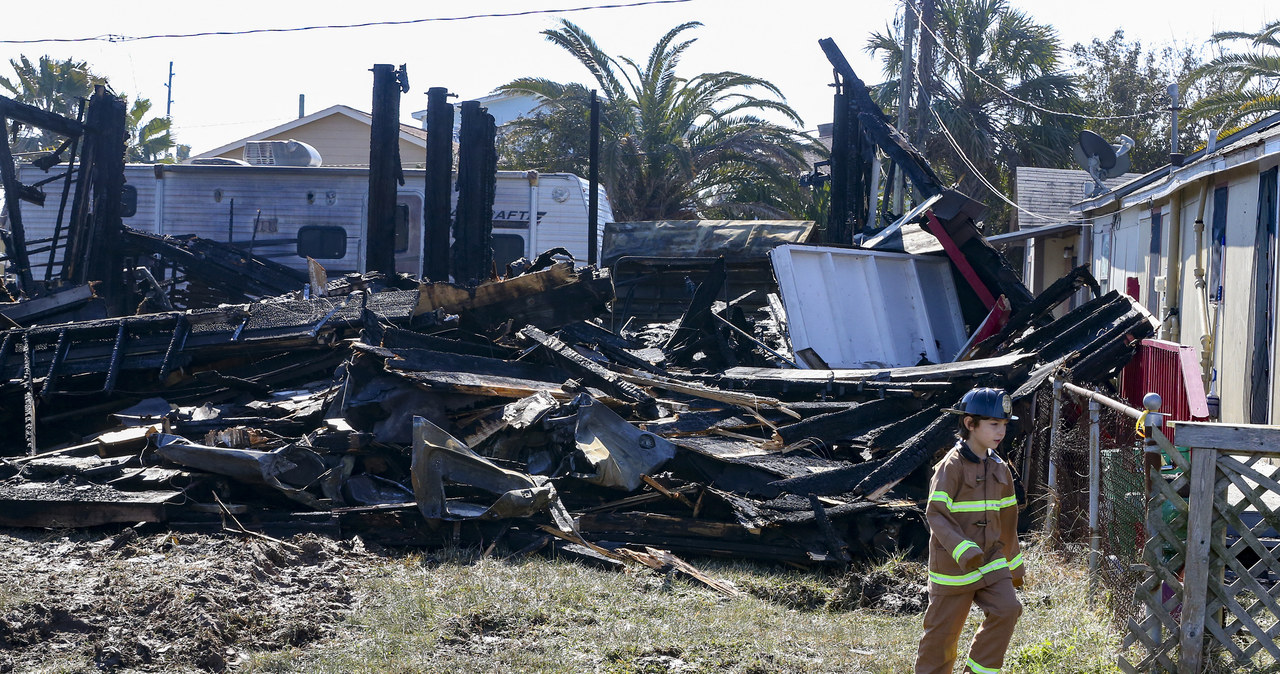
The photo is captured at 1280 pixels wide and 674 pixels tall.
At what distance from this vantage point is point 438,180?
14328 mm

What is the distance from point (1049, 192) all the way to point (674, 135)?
26.9 ft

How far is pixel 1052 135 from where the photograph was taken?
2597 centimetres

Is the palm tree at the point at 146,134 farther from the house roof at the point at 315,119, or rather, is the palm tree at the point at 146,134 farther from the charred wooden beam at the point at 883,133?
the charred wooden beam at the point at 883,133

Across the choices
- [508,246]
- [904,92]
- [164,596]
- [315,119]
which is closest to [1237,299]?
[164,596]

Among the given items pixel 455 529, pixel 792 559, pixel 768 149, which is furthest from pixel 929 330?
pixel 768 149

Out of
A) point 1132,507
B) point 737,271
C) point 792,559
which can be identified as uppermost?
point 737,271

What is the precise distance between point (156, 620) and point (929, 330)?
9725 millimetres

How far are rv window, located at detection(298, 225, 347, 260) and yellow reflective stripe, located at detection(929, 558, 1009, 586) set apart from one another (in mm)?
14794

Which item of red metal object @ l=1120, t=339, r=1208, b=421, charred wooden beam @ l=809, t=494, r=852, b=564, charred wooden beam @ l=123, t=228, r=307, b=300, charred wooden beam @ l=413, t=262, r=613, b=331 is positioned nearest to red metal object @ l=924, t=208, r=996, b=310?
red metal object @ l=1120, t=339, r=1208, b=421

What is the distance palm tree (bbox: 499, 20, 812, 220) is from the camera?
24000mm

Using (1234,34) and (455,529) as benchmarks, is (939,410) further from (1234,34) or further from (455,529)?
(1234,34)

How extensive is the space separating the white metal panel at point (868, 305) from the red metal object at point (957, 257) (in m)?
0.36

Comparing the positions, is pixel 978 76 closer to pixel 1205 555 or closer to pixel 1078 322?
pixel 1078 322

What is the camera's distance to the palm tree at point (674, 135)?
2400 centimetres
